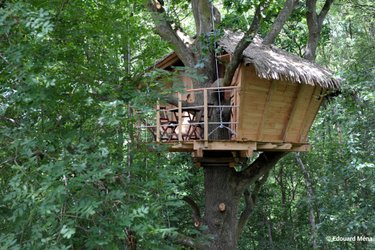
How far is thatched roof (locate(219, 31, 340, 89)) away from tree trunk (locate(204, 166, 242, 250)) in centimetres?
175

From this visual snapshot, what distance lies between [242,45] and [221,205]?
2.50m

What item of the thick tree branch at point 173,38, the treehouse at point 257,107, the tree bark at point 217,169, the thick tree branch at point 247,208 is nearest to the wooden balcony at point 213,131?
the treehouse at point 257,107

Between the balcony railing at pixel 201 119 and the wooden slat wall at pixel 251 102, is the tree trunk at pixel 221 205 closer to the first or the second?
the balcony railing at pixel 201 119

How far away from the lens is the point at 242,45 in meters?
5.06

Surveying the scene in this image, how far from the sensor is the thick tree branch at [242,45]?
185 inches

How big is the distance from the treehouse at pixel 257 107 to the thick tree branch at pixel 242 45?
15 cm

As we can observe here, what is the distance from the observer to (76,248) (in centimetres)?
279

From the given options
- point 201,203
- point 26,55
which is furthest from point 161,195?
point 201,203

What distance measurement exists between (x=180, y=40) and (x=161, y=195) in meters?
4.11

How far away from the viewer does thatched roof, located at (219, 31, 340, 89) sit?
17.6ft

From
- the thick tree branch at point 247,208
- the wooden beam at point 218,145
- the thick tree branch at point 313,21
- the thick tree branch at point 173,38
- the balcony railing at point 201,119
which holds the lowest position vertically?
the thick tree branch at point 247,208

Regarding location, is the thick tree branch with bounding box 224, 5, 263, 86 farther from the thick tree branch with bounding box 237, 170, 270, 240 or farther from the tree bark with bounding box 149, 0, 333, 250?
the thick tree branch with bounding box 237, 170, 270, 240

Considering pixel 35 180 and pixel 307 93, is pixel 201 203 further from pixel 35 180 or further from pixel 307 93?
pixel 35 180

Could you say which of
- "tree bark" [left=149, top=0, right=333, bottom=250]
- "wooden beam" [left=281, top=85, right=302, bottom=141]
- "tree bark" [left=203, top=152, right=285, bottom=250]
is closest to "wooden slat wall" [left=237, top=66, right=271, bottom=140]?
"tree bark" [left=149, top=0, right=333, bottom=250]
